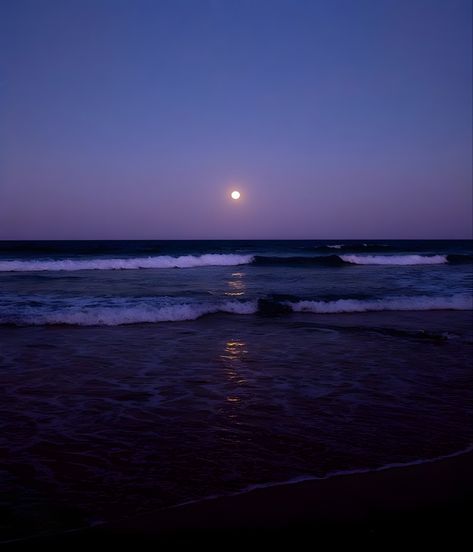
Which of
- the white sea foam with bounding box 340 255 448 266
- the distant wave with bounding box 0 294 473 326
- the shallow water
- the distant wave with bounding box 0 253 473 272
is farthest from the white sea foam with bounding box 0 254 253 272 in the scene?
the shallow water

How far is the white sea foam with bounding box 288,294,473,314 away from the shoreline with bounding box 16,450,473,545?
8.76 meters

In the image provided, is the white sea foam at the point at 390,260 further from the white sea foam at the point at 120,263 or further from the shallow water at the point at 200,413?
the shallow water at the point at 200,413

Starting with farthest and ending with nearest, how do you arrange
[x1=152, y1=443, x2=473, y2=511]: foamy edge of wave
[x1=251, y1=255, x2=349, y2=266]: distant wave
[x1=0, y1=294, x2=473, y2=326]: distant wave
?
[x1=251, y1=255, x2=349, y2=266]: distant wave, [x1=0, y1=294, x2=473, y2=326]: distant wave, [x1=152, y1=443, x2=473, y2=511]: foamy edge of wave

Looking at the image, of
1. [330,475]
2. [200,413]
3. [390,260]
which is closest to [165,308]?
[200,413]

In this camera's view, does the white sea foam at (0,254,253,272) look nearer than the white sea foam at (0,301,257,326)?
No

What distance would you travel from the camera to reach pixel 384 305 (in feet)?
39.5

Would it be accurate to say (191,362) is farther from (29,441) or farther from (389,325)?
(389,325)

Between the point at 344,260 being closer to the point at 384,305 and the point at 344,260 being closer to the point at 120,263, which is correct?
the point at 120,263

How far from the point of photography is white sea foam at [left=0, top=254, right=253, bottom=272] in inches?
Answer: 973

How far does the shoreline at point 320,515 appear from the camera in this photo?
7.60 feet

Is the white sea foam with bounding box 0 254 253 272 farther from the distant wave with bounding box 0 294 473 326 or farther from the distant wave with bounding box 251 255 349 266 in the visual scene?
the distant wave with bounding box 0 294 473 326

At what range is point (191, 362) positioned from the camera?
21.0 feet

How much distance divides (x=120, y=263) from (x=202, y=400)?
23250 millimetres

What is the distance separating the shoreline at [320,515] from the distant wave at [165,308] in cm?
733
